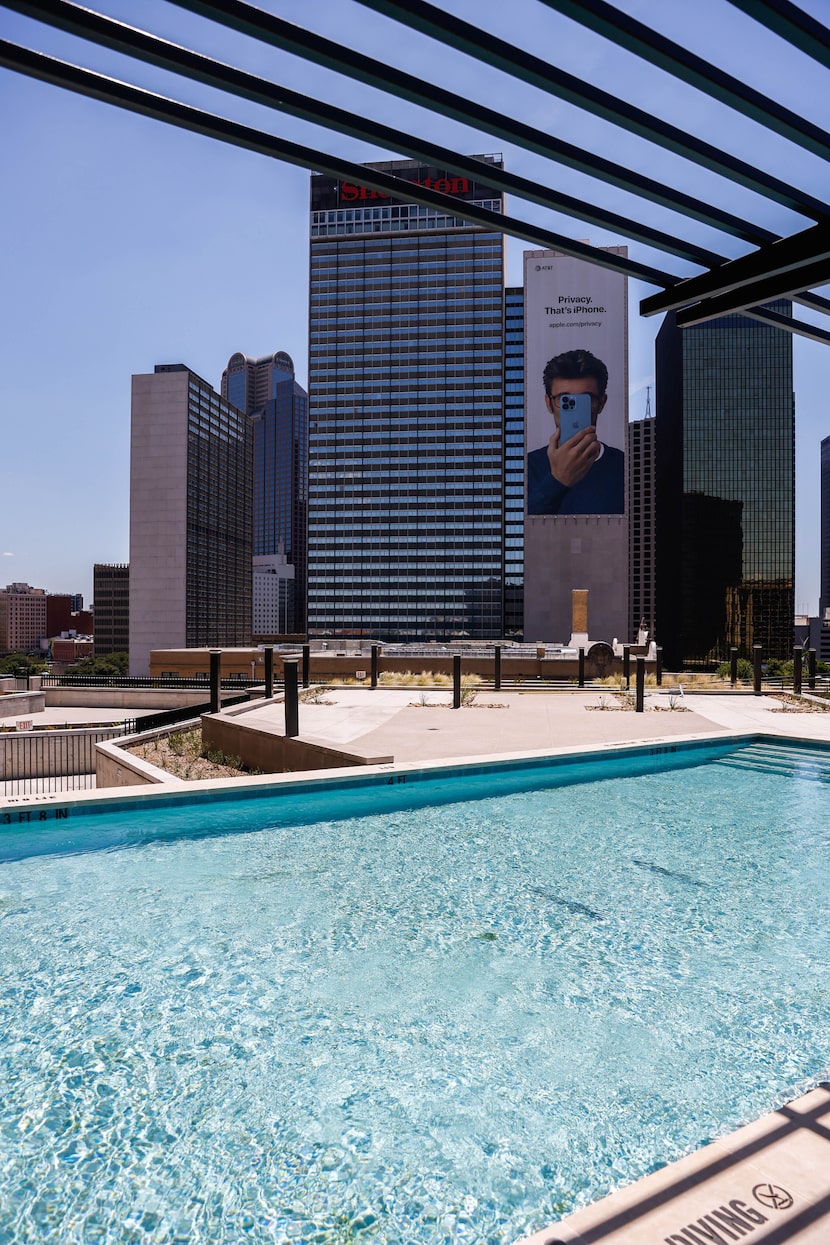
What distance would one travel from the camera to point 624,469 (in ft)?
309

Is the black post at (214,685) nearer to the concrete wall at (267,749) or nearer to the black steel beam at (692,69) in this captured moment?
the concrete wall at (267,749)

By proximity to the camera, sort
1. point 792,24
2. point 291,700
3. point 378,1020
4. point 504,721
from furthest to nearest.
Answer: point 504,721
point 291,700
point 378,1020
point 792,24

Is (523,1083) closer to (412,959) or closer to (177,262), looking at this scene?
(412,959)

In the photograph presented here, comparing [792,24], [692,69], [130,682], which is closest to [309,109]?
[692,69]

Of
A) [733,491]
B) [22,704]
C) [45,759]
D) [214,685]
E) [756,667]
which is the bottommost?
[45,759]

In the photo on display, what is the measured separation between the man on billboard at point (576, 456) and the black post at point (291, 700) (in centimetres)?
8606

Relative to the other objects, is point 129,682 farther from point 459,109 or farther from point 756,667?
point 459,109

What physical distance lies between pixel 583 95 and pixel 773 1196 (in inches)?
142

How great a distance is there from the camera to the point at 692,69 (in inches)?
83.0

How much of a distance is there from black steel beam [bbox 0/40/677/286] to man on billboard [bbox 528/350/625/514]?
9385cm

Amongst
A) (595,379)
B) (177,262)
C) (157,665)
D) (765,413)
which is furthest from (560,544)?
(177,262)

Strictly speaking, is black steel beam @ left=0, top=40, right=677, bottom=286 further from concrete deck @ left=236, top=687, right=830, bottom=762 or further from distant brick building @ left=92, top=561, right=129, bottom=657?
distant brick building @ left=92, top=561, right=129, bottom=657

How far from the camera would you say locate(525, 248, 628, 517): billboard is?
93.6m

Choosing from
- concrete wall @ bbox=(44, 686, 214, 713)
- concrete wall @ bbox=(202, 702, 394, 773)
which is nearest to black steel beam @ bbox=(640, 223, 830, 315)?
concrete wall @ bbox=(202, 702, 394, 773)
